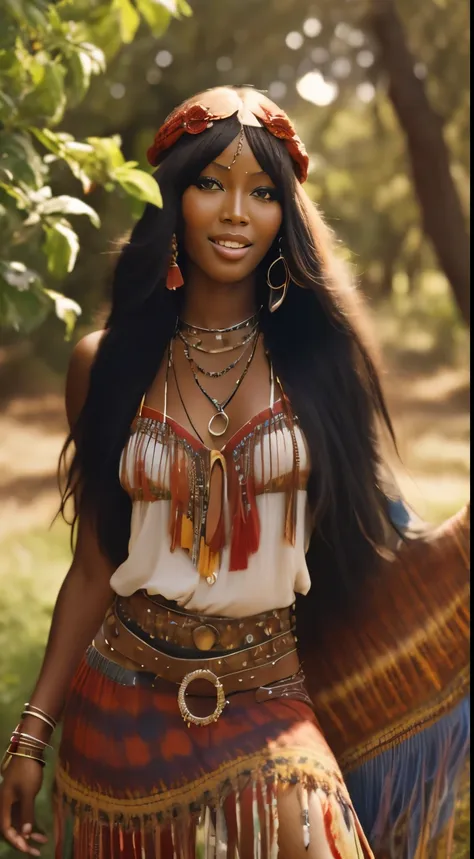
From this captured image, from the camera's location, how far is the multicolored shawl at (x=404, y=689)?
9.93 ft

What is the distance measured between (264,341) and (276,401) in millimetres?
182

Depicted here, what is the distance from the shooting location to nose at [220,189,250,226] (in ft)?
Result: 8.31

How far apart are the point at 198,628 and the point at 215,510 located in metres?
0.27

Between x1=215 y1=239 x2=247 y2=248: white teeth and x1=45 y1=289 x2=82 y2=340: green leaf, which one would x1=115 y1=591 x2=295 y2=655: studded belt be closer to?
x1=215 y1=239 x2=247 y2=248: white teeth

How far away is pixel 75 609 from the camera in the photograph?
9.27ft

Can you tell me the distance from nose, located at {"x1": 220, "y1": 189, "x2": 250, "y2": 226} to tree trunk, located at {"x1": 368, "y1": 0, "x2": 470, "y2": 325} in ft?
15.6

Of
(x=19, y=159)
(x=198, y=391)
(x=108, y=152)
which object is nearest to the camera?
(x=198, y=391)

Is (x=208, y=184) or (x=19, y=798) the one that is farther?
(x=19, y=798)

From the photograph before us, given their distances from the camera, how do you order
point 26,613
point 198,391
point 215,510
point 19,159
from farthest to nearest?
point 26,613, point 19,159, point 198,391, point 215,510

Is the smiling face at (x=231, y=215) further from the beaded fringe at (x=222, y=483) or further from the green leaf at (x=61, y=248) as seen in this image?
the green leaf at (x=61, y=248)

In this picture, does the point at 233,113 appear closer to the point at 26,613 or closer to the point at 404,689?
the point at 404,689

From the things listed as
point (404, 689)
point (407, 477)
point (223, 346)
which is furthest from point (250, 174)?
point (404, 689)

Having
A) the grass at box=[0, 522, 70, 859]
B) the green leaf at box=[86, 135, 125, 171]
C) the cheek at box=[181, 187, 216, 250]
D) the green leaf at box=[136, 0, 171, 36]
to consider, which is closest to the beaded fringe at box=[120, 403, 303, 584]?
the cheek at box=[181, 187, 216, 250]

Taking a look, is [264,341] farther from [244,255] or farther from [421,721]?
[421,721]
